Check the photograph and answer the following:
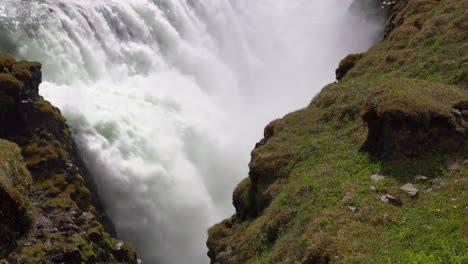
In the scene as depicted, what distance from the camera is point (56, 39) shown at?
199ft

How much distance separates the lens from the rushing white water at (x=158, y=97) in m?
54.0

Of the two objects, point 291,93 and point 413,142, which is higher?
point 291,93

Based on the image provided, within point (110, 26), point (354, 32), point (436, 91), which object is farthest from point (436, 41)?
point (354, 32)

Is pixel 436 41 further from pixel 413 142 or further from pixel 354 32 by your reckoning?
pixel 354 32

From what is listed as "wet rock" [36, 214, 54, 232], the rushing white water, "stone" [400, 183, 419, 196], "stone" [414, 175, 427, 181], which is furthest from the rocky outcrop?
the rushing white water

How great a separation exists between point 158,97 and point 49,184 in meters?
34.7

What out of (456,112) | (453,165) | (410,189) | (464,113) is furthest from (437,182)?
(464,113)

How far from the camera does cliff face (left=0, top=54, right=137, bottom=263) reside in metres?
34.4

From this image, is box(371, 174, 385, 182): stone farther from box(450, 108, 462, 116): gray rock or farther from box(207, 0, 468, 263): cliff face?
box(450, 108, 462, 116): gray rock

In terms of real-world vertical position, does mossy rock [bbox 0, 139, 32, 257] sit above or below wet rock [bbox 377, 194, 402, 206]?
above

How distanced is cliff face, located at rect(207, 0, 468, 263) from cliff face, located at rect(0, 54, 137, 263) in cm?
1292

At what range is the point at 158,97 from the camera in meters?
74.4

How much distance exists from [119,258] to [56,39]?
32.9 meters

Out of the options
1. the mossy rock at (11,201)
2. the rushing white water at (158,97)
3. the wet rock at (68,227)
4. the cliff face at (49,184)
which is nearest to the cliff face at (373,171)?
the mossy rock at (11,201)
